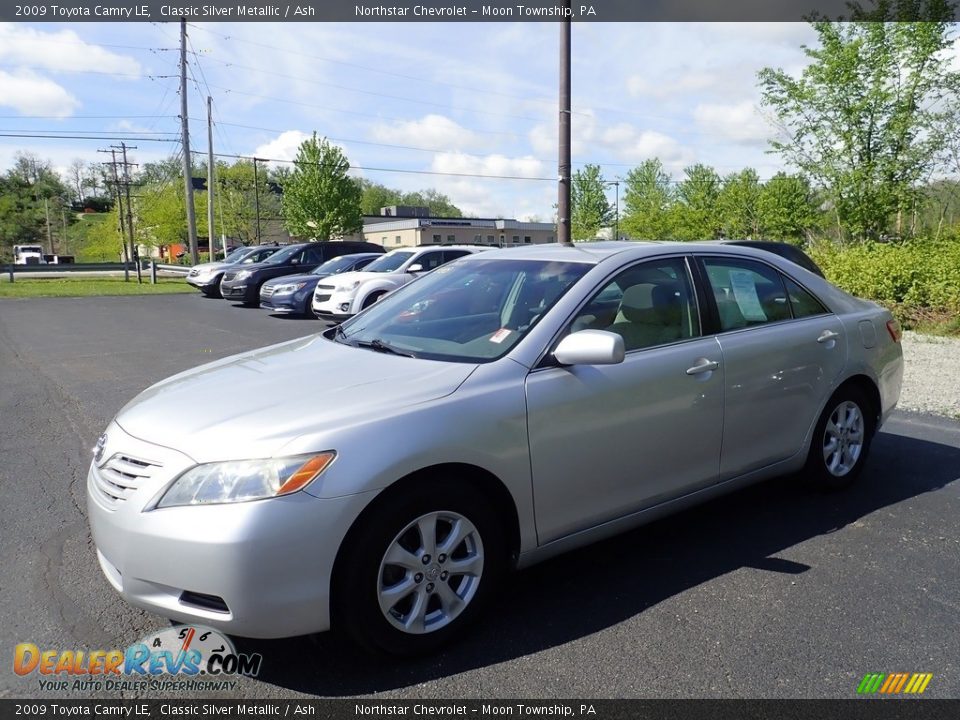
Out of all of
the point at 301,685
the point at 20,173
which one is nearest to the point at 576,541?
the point at 301,685

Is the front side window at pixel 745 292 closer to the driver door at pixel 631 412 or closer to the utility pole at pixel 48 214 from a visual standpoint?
the driver door at pixel 631 412

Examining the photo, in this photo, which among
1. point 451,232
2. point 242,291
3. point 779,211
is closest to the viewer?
point 242,291

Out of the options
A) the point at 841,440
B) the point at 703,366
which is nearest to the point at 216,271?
the point at 841,440

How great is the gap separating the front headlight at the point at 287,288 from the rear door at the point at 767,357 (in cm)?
1399

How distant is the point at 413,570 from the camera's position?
2854mm

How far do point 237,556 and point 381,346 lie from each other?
1407mm

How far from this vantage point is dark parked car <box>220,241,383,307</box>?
2033 cm

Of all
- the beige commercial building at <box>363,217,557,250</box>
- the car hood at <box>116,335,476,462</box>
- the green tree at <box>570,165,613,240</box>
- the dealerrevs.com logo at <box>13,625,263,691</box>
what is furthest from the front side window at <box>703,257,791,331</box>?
the beige commercial building at <box>363,217,557,250</box>

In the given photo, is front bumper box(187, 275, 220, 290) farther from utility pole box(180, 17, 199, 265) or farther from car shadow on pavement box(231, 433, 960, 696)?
car shadow on pavement box(231, 433, 960, 696)

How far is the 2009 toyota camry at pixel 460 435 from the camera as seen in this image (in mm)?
2600

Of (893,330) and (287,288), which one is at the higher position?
(893,330)

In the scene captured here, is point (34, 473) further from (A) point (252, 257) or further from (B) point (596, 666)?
(A) point (252, 257)

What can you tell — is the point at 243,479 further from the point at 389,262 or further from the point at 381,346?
the point at 389,262

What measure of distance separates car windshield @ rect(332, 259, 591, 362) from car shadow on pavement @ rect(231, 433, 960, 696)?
3.80 feet
